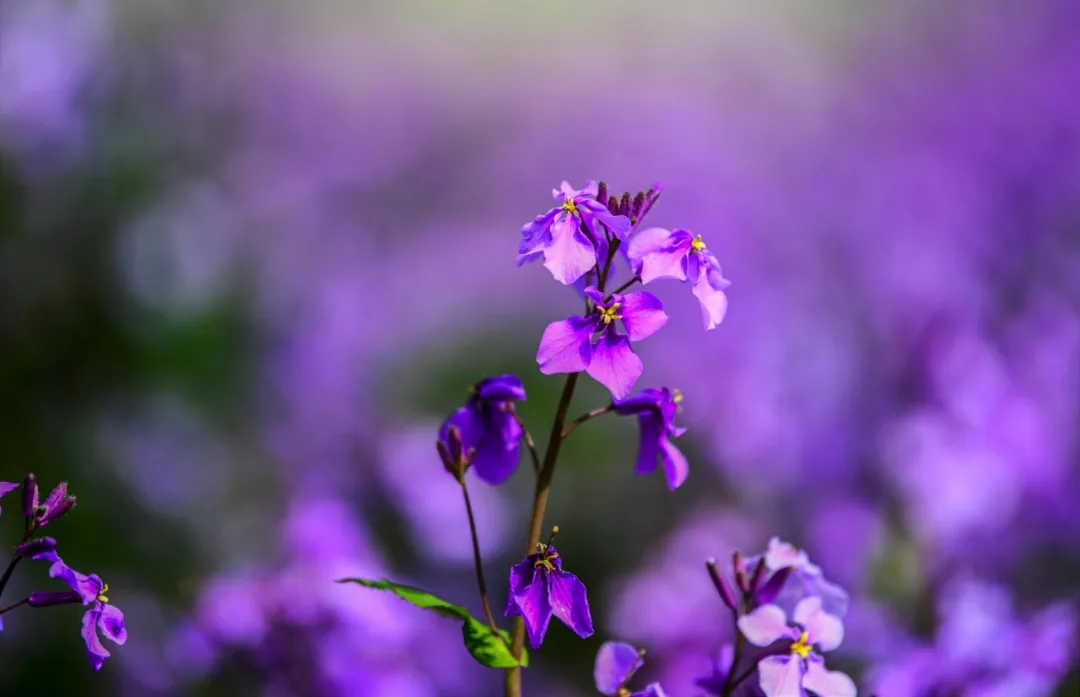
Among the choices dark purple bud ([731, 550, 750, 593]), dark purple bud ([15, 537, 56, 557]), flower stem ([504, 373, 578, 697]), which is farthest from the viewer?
dark purple bud ([731, 550, 750, 593])


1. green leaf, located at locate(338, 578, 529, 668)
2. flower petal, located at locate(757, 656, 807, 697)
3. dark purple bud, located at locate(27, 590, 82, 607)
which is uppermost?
flower petal, located at locate(757, 656, 807, 697)

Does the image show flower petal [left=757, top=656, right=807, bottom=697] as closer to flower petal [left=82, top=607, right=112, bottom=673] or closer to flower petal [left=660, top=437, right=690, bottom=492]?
flower petal [left=660, top=437, right=690, bottom=492]

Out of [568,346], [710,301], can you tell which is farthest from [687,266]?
[568,346]

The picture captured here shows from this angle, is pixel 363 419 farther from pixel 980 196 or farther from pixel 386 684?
pixel 980 196

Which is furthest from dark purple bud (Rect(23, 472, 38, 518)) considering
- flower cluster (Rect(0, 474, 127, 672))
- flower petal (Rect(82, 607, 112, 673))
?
flower petal (Rect(82, 607, 112, 673))

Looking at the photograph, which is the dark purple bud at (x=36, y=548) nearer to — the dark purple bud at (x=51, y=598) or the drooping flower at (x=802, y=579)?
the dark purple bud at (x=51, y=598)

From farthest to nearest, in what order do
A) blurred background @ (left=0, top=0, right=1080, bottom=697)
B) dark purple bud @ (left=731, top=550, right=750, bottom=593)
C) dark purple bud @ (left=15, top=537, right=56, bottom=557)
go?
blurred background @ (left=0, top=0, right=1080, bottom=697) < dark purple bud @ (left=731, top=550, right=750, bottom=593) < dark purple bud @ (left=15, top=537, right=56, bottom=557)

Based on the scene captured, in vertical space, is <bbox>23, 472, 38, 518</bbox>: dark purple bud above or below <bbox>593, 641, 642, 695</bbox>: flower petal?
below

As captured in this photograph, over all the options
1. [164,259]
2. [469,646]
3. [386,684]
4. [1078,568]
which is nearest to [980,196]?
[1078,568]
